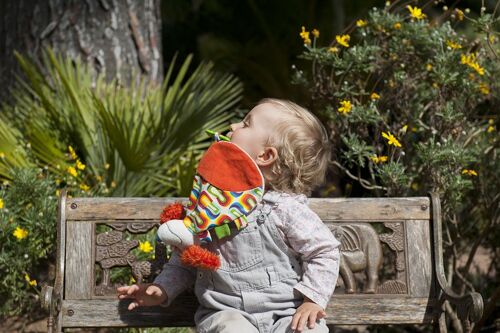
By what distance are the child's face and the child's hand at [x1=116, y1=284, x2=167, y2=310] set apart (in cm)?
64

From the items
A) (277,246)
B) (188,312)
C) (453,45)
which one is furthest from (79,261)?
(453,45)

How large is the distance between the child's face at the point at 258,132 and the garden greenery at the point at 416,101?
0.81 metres

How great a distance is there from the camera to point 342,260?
11.8 feet

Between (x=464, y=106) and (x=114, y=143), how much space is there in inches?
71.8

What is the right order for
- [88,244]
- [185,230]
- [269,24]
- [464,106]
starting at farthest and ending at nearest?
[269,24] < [464,106] < [88,244] < [185,230]

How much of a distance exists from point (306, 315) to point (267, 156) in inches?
23.8

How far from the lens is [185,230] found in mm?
3039

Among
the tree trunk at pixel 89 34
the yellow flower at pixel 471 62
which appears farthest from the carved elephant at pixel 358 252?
the tree trunk at pixel 89 34

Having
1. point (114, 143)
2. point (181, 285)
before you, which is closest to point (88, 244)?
point (181, 285)

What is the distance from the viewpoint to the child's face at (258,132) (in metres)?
3.10

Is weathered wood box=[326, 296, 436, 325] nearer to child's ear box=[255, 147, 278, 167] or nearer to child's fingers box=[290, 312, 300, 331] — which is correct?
child's fingers box=[290, 312, 300, 331]

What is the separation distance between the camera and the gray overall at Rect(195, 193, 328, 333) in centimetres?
306

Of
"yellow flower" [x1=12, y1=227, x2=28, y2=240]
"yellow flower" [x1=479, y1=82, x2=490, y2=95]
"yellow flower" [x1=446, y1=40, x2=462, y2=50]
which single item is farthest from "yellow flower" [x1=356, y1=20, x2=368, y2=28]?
"yellow flower" [x1=12, y1=227, x2=28, y2=240]

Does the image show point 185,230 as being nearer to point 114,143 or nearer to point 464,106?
point 114,143
